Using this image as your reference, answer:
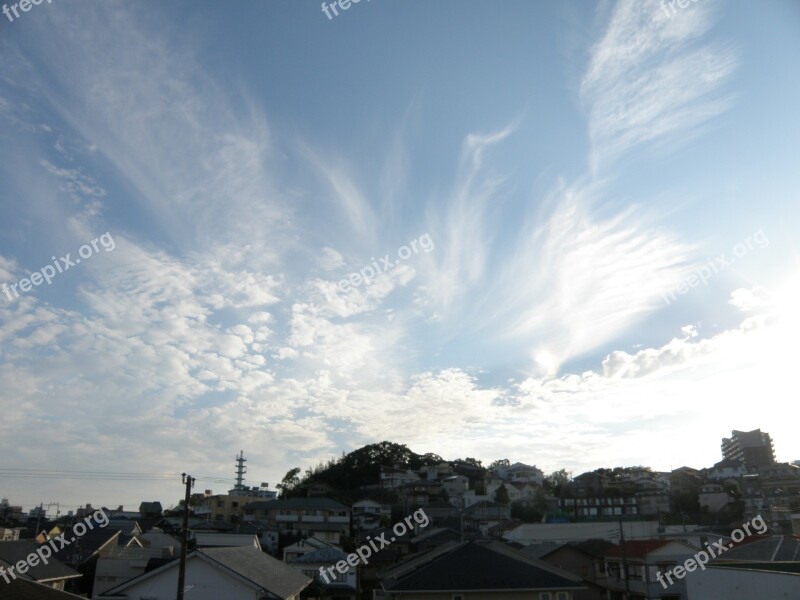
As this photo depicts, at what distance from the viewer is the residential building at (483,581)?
25.8 metres

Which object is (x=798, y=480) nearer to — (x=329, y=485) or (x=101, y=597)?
(x=329, y=485)

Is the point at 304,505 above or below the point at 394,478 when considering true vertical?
below

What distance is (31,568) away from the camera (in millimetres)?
29094

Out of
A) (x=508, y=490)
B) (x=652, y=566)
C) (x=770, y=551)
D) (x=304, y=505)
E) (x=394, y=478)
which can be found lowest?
(x=652, y=566)

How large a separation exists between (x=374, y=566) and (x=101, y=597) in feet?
106

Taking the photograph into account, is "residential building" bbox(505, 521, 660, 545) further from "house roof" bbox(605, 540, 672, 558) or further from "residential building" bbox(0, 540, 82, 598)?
"residential building" bbox(0, 540, 82, 598)

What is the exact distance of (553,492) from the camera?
3844 inches

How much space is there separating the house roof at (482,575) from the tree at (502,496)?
69278 mm

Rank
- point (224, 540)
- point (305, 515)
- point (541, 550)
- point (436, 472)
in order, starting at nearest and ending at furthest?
point (541, 550)
point (224, 540)
point (305, 515)
point (436, 472)

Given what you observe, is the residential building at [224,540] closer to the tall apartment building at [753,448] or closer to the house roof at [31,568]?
the house roof at [31,568]

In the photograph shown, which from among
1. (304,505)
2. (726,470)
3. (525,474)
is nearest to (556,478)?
(525,474)

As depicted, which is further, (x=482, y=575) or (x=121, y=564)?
(x=121, y=564)

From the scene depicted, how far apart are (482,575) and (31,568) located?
22164mm

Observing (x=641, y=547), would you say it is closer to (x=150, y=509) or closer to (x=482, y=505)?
(x=482, y=505)
